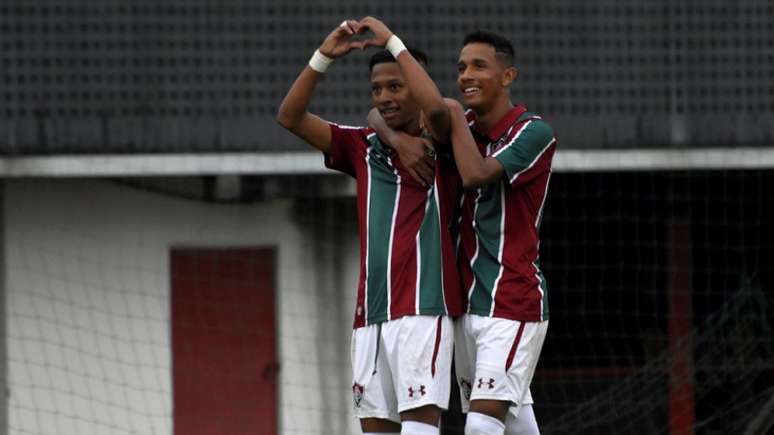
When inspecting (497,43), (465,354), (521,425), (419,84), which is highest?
(497,43)

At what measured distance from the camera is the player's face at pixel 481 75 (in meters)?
4.63

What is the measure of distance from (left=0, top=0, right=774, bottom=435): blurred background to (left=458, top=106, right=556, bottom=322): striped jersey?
10.9ft

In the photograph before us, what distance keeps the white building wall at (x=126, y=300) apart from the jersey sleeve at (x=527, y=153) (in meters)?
4.12

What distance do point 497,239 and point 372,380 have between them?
563 millimetres

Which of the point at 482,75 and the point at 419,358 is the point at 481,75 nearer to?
the point at 482,75

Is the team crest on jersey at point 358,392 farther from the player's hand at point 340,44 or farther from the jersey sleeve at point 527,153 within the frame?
the player's hand at point 340,44

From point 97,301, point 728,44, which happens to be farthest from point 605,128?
point 97,301

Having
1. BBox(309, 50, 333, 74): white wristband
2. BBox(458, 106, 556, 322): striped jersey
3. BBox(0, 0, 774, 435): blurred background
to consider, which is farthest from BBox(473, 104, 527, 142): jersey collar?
BBox(0, 0, 774, 435): blurred background

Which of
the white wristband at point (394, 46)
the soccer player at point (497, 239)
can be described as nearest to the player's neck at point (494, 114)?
the soccer player at point (497, 239)

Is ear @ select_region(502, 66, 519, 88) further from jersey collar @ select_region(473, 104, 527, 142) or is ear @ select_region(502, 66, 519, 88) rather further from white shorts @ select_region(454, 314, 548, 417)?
white shorts @ select_region(454, 314, 548, 417)

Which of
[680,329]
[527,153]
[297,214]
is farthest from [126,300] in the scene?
[527,153]

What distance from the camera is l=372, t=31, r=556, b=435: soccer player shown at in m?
4.54

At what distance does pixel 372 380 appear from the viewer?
463 cm

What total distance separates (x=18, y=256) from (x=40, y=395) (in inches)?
30.5
